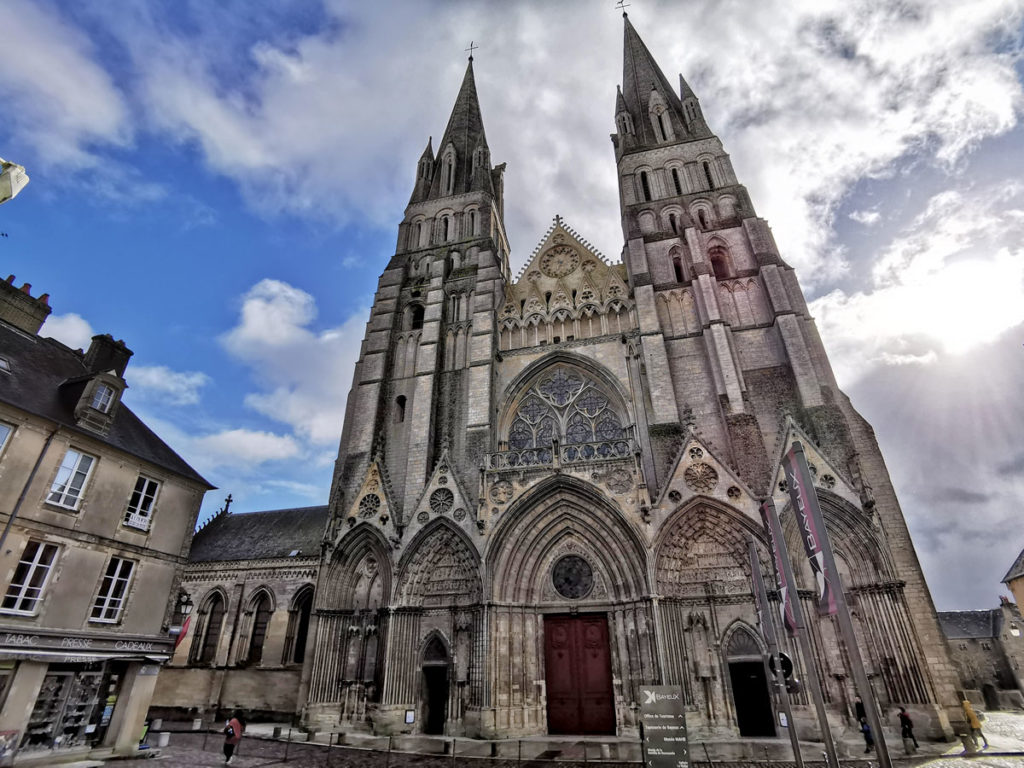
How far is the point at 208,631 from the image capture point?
23.0 m

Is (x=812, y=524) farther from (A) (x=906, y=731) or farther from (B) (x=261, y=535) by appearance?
(B) (x=261, y=535)

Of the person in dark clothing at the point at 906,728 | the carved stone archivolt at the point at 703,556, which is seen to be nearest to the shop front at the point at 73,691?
the carved stone archivolt at the point at 703,556

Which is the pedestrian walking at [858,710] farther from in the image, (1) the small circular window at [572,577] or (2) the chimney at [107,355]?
(2) the chimney at [107,355]

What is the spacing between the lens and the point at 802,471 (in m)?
7.82

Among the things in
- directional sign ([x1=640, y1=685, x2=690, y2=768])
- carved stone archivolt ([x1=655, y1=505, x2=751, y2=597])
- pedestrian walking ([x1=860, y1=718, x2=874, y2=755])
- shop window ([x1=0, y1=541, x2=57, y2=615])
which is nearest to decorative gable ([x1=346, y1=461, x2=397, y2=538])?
shop window ([x1=0, y1=541, x2=57, y2=615])

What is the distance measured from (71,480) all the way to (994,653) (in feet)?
179

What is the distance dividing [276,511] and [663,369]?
2214 centimetres

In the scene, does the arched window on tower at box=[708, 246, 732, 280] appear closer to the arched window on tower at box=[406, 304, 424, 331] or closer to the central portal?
the arched window on tower at box=[406, 304, 424, 331]

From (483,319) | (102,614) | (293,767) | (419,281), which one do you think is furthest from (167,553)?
(419,281)

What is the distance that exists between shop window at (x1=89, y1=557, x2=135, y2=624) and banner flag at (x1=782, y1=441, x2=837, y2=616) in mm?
15523

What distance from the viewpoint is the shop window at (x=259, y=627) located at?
22.0 metres

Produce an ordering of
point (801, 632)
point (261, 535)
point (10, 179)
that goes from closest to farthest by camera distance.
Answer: point (10, 179) < point (801, 632) < point (261, 535)

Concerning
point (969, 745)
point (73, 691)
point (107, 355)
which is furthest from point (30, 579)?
point (969, 745)

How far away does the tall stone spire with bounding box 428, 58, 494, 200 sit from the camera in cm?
3008
